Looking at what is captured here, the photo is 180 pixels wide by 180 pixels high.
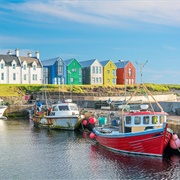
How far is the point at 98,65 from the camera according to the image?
240 ft

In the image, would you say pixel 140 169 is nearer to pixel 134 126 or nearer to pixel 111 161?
pixel 111 161

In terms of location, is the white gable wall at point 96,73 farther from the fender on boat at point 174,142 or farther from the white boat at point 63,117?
the fender on boat at point 174,142

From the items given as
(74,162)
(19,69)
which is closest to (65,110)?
(74,162)

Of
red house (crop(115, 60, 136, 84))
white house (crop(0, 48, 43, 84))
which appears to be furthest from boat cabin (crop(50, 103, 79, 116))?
red house (crop(115, 60, 136, 84))

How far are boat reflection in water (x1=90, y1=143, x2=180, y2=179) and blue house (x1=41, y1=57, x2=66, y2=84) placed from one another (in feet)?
154

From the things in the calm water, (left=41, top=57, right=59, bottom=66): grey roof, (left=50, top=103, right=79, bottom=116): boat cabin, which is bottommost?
the calm water

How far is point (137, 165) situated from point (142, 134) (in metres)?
2.26

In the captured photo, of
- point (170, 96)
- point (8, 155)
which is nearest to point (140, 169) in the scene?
point (8, 155)

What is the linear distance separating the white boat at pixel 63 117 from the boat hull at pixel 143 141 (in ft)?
35.9

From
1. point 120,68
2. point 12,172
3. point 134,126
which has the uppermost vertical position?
point 120,68

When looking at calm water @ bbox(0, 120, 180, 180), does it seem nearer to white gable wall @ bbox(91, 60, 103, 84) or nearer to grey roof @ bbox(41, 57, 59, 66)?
grey roof @ bbox(41, 57, 59, 66)

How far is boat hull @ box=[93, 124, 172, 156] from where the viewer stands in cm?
2003

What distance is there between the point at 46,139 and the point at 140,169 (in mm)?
12501

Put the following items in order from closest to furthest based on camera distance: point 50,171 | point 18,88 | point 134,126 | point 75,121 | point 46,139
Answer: point 50,171 < point 134,126 < point 46,139 < point 75,121 < point 18,88
